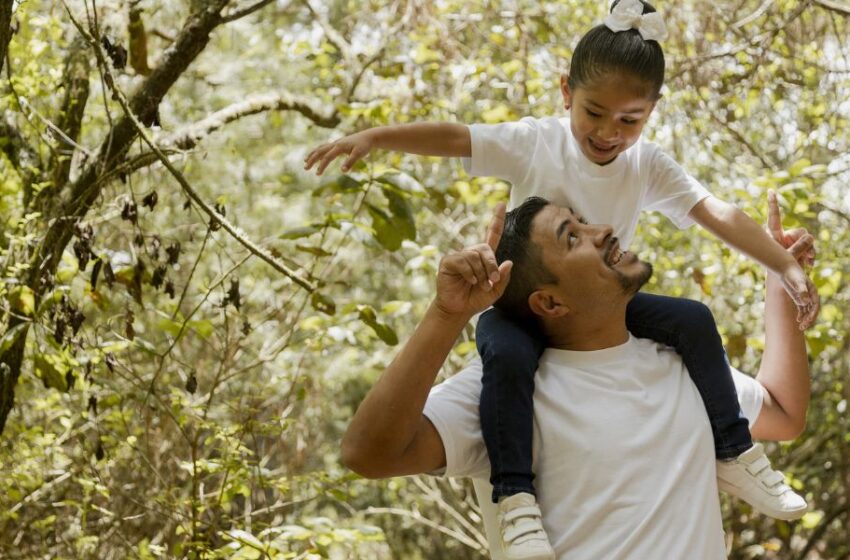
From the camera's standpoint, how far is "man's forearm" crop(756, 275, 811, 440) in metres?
2.16

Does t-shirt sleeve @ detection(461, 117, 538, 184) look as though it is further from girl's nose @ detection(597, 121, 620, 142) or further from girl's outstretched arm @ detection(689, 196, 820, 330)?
girl's outstretched arm @ detection(689, 196, 820, 330)

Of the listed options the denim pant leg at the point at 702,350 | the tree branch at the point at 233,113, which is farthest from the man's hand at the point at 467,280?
the tree branch at the point at 233,113

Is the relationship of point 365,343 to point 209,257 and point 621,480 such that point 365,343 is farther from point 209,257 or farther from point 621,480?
point 621,480

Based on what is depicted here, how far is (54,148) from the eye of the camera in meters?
2.44

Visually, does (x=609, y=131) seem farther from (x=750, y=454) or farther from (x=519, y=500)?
(x=519, y=500)

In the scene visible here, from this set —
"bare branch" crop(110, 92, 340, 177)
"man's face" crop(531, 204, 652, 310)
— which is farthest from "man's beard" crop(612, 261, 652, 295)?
"bare branch" crop(110, 92, 340, 177)

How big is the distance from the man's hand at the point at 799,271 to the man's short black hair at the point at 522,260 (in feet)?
1.78

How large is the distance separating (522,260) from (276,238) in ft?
3.38

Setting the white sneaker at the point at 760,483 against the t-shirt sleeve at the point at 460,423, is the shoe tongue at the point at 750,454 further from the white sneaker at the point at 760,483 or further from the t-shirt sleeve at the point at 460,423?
the t-shirt sleeve at the point at 460,423

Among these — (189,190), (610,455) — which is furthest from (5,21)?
(610,455)

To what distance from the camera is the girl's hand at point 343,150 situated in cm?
188

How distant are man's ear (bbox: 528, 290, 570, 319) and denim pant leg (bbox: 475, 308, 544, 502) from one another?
0.08 meters

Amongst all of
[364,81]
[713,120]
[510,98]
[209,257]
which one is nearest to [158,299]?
[209,257]

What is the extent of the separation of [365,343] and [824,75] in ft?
8.47
